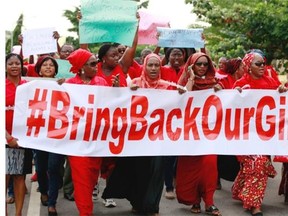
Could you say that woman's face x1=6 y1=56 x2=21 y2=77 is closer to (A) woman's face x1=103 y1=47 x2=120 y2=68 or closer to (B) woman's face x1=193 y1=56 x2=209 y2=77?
(A) woman's face x1=103 y1=47 x2=120 y2=68

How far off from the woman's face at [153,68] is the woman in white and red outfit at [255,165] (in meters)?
0.87

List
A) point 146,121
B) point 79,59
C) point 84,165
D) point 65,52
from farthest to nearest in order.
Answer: point 65,52
point 146,121
point 79,59
point 84,165

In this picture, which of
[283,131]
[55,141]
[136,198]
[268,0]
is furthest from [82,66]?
[268,0]

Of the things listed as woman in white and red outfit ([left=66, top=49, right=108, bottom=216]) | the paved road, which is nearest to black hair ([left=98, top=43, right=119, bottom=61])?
woman in white and red outfit ([left=66, top=49, right=108, bottom=216])

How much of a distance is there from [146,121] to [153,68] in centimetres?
58

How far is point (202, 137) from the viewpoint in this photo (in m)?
6.16

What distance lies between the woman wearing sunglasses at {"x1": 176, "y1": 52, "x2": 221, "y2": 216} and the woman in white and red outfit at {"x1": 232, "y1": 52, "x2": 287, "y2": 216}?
35cm

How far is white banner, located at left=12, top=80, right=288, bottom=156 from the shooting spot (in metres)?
5.80

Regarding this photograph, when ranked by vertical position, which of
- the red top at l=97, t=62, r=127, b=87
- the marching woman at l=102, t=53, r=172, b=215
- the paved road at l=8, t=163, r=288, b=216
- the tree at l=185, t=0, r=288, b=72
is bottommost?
the paved road at l=8, t=163, r=288, b=216

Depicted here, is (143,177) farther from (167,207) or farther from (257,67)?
(257,67)

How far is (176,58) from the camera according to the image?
754cm

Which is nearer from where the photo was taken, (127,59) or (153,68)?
(153,68)

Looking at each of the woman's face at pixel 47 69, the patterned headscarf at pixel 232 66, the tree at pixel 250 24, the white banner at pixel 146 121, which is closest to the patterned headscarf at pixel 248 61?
the white banner at pixel 146 121

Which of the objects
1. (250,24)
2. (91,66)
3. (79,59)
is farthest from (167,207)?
(250,24)
